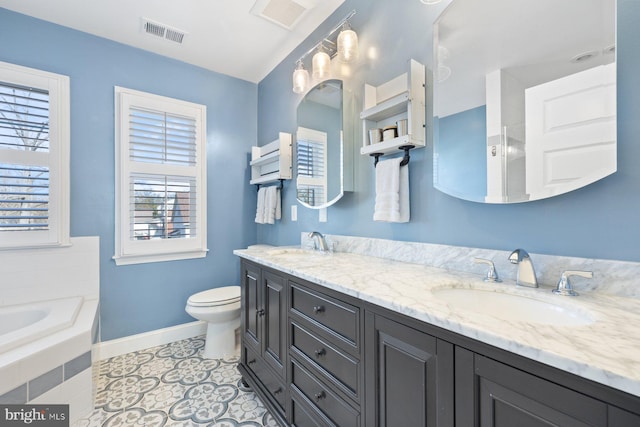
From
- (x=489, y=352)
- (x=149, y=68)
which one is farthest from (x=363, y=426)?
(x=149, y=68)

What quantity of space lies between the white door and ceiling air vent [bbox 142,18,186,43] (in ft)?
8.04

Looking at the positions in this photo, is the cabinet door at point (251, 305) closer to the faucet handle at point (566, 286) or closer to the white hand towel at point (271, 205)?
the white hand towel at point (271, 205)

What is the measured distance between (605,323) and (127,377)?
2590mm

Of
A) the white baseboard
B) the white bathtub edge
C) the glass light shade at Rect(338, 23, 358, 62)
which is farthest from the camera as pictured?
the white baseboard

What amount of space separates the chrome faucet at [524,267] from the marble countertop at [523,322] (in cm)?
3

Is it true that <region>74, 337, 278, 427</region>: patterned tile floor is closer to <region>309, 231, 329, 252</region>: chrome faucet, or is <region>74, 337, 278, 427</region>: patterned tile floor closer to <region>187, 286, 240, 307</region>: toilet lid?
<region>187, 286, 240, 307</region>: toilet lid

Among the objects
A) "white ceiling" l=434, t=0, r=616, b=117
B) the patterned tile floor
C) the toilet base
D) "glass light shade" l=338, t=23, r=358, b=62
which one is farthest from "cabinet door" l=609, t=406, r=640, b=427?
the toilet base

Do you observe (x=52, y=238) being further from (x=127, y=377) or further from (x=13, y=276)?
(x=127, y=377)

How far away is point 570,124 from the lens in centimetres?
92

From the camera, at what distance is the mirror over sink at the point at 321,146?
186 centimetres

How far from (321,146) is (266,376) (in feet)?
4.97

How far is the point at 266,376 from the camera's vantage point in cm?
Result: 156

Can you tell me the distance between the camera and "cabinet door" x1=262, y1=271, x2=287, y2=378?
1.39 meters

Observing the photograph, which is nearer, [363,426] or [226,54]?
[363,426]
